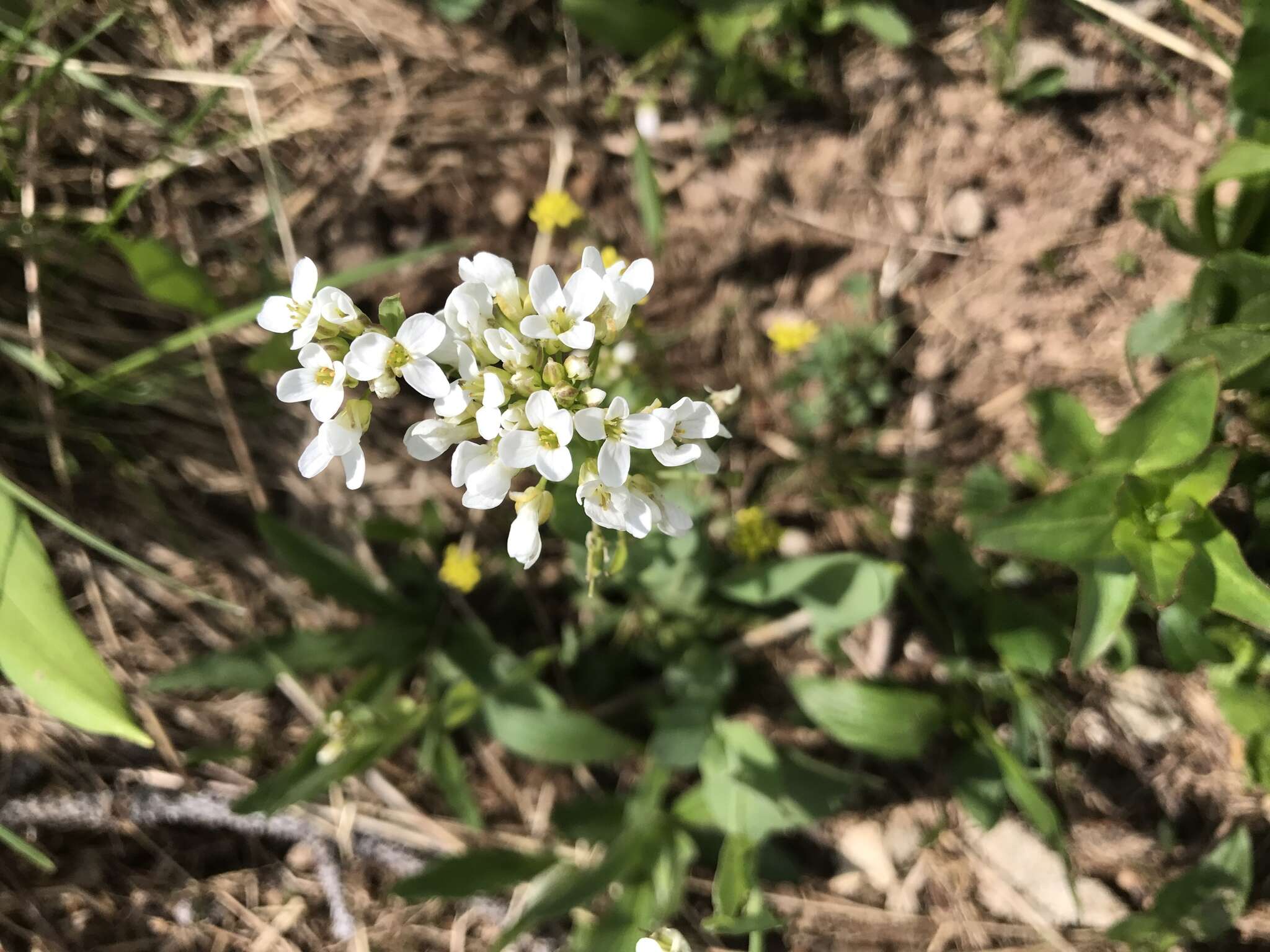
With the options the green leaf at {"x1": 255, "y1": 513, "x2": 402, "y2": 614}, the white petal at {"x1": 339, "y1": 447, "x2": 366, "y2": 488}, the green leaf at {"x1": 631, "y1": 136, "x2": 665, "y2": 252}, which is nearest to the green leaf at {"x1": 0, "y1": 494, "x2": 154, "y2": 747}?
the green leaf at {"x1": 255, "y1": 513, "x2": 402, "y2": 614}

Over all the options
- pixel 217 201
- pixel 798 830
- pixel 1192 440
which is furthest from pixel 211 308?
pixel 1192 440

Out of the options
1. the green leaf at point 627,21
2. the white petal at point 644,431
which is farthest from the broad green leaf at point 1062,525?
the green leaf at point 627,21

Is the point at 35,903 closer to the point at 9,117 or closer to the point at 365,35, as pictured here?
the point at 9,117

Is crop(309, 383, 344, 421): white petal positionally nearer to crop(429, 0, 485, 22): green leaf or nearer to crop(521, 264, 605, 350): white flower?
crop(521, 264, 605, 350): white flower

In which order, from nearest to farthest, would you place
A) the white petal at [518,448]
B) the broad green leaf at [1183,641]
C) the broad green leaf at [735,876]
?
the white petal at [518,448]
the broad green leaf at [1183,641]
the broad green leaf at [735,876]

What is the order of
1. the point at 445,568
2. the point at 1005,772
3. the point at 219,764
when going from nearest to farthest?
the point at 1005,772
the point at 445,568
the point at 219,764

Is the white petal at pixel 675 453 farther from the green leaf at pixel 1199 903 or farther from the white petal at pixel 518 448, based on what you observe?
the green leaf at pixel 1199 903
